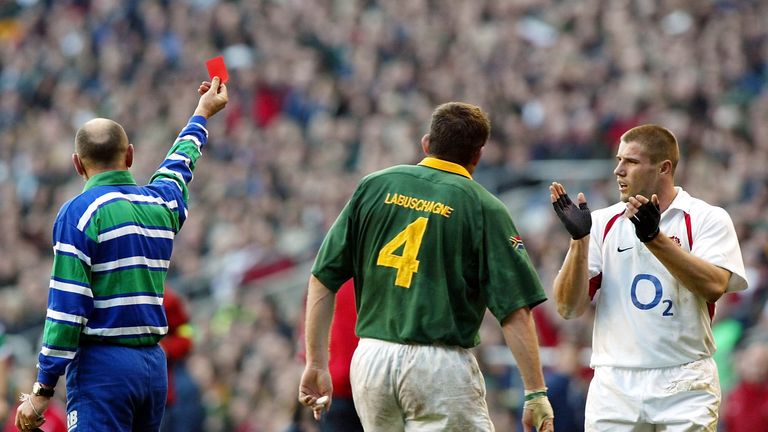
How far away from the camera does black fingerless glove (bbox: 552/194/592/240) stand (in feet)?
22.1

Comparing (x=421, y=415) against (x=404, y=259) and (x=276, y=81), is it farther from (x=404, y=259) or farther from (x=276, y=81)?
(x=276, y=81)

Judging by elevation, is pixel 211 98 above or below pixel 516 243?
above

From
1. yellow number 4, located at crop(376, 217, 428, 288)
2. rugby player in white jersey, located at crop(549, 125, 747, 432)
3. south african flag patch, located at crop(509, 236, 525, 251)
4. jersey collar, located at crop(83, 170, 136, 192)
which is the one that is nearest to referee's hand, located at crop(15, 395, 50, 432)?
jersey collar, located at crop(83, 170, 136, 192)

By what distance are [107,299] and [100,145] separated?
780 millimetres

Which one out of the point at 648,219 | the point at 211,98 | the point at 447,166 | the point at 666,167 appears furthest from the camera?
the point at 211,98

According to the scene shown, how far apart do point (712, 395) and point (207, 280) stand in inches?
476

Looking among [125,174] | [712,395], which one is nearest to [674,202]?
[712,395]

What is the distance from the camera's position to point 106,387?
659 cm

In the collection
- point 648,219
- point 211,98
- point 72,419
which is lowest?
point 72,419

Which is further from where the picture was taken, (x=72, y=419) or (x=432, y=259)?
(x=72, y=419)

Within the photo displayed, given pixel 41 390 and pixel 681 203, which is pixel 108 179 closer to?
pixel 41 390

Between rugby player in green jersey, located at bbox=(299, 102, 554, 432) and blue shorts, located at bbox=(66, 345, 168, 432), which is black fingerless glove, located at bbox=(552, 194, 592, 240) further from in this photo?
blue shorts, located at bbox=(66, 345, 168, 432)

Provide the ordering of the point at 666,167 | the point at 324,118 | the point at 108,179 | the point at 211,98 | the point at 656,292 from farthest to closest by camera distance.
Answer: the point at 324,118 → the point at 211,98 → the point at 666,167 → the point at 656,292 → the point at 108,179

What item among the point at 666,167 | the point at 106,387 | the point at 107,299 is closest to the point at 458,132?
the point at 666,167
